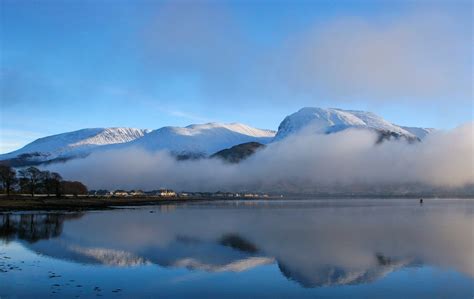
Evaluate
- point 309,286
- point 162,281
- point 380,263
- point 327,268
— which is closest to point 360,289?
point 309,286

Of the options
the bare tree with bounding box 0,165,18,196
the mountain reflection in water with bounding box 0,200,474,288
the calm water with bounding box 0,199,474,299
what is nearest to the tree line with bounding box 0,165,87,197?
the bare tree with bounding box 0,165,18,196

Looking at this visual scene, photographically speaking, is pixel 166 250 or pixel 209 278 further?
pixel 166 250

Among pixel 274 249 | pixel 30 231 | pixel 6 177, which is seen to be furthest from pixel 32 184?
pixel 274 249

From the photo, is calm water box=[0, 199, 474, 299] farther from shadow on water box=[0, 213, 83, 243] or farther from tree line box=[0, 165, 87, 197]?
tree line box=[0, 165, 87, 197]

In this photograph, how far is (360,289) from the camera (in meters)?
24.4

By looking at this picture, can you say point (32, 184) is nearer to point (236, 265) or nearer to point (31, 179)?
point (31, 179)

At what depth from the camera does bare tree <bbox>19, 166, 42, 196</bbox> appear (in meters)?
135

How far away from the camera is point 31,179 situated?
136875mm

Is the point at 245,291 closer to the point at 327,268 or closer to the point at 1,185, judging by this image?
the point at 327,268

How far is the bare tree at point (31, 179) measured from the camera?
443ft

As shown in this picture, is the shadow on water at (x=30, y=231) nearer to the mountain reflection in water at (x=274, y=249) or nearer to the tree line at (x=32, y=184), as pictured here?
the mountain reflection in water at (x=274, y=249)

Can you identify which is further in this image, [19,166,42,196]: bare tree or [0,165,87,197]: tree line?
[19,166,42,196]: bare tree

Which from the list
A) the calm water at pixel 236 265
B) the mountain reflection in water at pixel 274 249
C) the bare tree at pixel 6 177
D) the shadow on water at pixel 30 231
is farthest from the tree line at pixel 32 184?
the calm water at pixel 236 265

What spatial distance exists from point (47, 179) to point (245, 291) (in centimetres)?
12763
